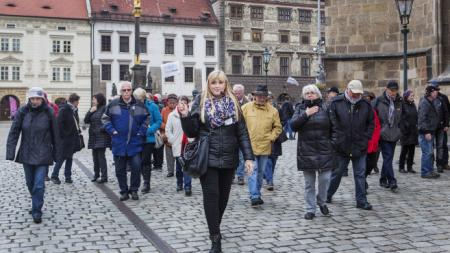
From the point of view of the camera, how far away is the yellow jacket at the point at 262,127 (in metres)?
→ 8.13

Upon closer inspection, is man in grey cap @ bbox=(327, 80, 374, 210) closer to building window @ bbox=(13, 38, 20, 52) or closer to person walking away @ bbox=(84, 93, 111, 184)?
person walking away @ bbox=(84, 93, 111, 184)

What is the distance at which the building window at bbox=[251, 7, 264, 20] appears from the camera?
55.2m

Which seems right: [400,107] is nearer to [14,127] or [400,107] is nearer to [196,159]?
[196,159]

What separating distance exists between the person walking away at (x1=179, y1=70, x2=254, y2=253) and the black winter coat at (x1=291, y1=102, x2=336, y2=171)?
170 centimetres

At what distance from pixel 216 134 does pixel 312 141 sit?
202cm

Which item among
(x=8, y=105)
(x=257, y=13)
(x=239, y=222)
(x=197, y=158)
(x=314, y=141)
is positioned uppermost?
(x=257, y=13)

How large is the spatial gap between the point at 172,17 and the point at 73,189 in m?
45.1

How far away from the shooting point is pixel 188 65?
2126 inches

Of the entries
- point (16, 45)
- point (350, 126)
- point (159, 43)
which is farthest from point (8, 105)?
point (350, 126)

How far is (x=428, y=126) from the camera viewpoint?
409 inches

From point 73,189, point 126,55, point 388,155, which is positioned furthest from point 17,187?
point 126,55

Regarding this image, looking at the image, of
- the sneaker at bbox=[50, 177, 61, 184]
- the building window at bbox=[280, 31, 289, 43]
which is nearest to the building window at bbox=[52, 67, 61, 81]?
the building window at bbox=[280, 31, 289, 43]

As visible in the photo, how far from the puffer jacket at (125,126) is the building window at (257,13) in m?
48.1

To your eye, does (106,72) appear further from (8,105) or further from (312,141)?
(312,141)
